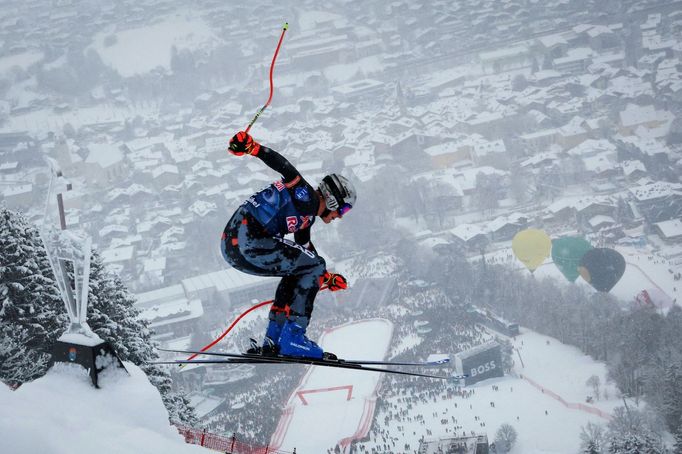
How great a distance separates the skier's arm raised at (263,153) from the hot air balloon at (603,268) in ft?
84.7

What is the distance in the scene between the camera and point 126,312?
949 cm

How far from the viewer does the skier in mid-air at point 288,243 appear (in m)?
3.46

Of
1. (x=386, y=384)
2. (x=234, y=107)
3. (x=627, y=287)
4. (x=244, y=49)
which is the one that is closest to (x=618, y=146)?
(x=627, y=287)

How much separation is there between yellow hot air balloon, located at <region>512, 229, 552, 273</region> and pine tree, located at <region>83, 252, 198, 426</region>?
22.9 metres

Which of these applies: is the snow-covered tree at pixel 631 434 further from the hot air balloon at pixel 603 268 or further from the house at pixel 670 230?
the house at pixel 670 230

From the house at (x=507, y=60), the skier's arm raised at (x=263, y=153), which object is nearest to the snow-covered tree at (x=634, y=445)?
the skier's arm raised at (x=263, y=153)

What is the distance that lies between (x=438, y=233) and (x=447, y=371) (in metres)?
17.1

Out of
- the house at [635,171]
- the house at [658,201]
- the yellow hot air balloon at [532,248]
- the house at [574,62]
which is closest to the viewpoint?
the yellow hot air balloon at [532,248]

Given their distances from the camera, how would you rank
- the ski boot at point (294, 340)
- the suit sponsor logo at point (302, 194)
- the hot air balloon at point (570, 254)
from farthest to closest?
the hot air balloon at point (570, 254)
the ski boot at point (294, 340)
the suit sponsor logo at point (302, 194)

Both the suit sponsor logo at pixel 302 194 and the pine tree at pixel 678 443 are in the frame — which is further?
the pine tree at pixel 678 443

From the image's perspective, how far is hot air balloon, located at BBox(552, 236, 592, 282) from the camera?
92.2 ft

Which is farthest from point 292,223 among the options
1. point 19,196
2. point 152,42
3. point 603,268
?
point 152,42

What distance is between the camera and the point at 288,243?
3561 millimetres

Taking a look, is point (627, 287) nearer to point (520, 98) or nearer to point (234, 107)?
point (520, 98)
